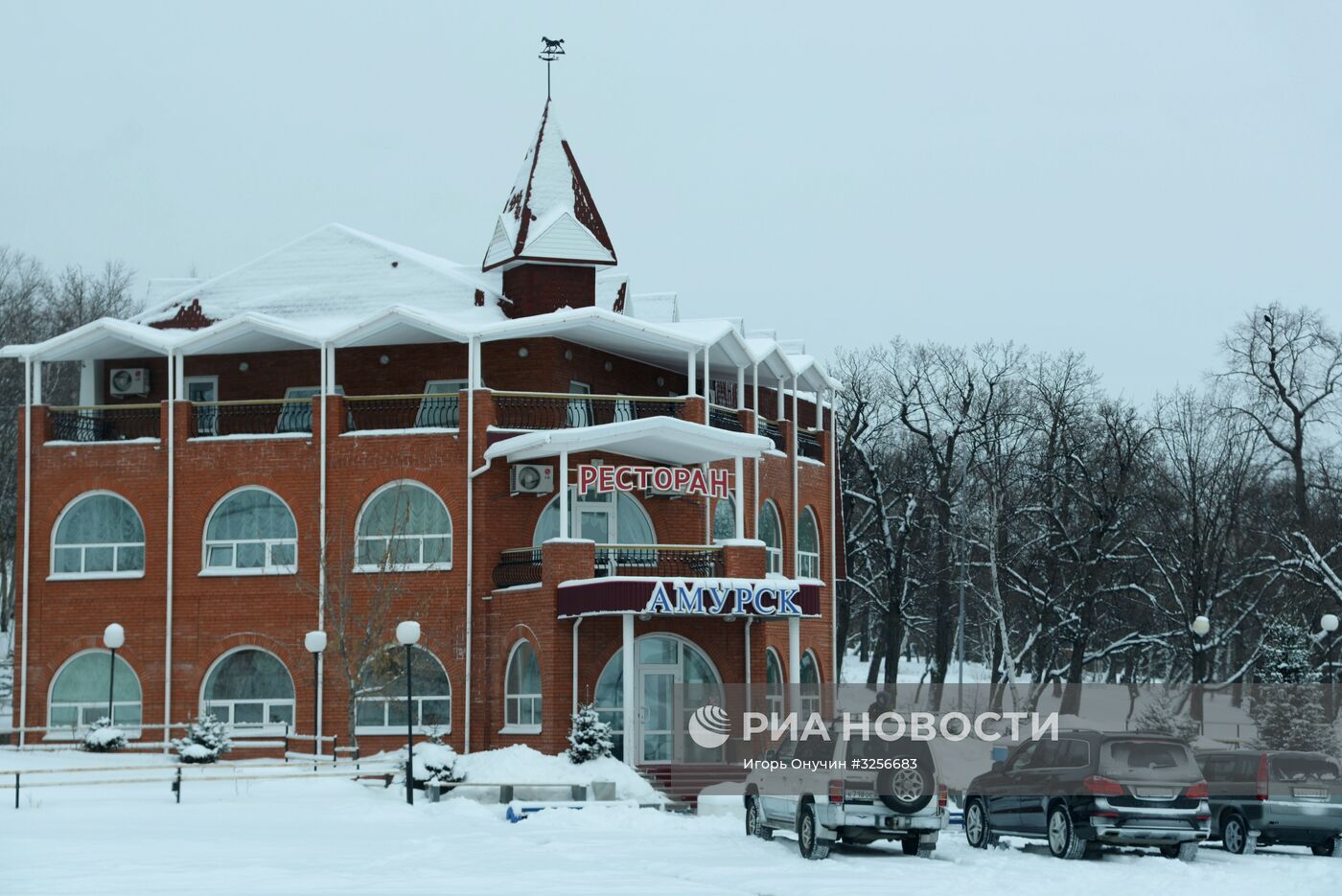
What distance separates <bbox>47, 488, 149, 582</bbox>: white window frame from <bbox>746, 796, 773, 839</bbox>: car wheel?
18768 mm

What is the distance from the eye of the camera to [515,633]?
36750 mm

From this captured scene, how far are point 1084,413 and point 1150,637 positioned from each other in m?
10.0

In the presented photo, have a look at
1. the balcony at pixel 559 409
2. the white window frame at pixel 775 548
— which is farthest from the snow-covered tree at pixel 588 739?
the white window frame at pixel 775 548

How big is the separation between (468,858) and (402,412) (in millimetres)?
18910

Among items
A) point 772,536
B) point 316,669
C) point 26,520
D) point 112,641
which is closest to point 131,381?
point 26,520

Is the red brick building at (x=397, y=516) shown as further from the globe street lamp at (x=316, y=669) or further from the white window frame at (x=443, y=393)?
the globe street lamp at (x=316, y=669)

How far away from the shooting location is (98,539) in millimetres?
39750

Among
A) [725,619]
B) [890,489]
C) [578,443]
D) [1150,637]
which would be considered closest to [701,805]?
[725,619]

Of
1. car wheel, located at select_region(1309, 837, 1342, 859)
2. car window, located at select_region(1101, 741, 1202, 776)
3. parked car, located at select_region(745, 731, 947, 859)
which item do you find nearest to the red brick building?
parked car, located at select_region(745, 731, 947, 859)

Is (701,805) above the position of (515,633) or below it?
below

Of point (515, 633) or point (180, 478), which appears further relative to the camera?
point (180, 478)

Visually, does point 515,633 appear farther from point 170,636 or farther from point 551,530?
point 170,636

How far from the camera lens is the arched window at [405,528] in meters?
38.0

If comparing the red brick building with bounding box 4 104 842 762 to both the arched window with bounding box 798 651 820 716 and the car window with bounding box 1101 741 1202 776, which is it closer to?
the arched window with bounding box 798 651 820 716
